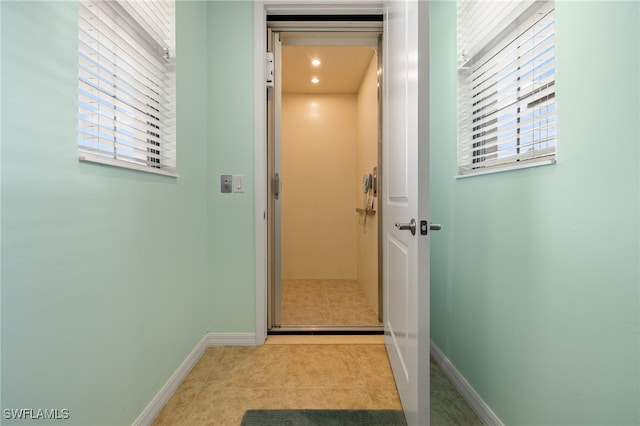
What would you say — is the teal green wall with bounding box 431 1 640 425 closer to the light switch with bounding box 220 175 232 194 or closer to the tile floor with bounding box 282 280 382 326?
the tile floor with bounding box 282 280 382 326

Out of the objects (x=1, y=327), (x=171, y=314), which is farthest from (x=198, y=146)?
(x=1, y=327)

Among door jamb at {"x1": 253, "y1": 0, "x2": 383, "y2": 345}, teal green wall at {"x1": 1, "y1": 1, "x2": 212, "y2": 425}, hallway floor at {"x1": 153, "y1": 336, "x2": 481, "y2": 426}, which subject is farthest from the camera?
door jamb at {"x1": 253, "y1": 0, "x2": 383, "y2": 345}

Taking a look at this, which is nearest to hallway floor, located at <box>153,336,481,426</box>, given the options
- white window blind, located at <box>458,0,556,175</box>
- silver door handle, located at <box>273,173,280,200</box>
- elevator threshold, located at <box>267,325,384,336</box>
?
elevator threshold, located at <box>267,325,384,336</box>

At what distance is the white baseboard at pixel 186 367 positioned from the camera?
1.21 m

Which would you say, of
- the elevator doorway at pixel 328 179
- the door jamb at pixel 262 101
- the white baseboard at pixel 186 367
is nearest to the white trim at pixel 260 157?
the door jamb at pixel 262 101

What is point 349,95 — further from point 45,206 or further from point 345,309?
point 45,206

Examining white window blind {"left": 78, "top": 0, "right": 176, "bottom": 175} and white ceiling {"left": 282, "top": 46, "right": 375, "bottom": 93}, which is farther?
white ceiling {"left": 282, "top": 46, "right": 375, "bottom": 93}

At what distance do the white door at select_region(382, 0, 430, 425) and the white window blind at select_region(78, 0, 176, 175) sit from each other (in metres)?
1.09

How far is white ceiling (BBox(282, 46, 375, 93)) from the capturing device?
2.57m

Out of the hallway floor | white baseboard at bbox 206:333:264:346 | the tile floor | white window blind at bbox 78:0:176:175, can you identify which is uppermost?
white window blind at bbox 78:0:176:175

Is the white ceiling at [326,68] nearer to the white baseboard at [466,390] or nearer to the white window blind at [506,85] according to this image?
the white window blind at [506,85]

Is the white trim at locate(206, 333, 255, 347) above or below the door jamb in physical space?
below

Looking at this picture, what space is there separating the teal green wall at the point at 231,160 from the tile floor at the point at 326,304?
1.72 feet

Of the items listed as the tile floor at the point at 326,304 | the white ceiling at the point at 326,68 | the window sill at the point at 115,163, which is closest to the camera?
the window sill at the point at 115,163
